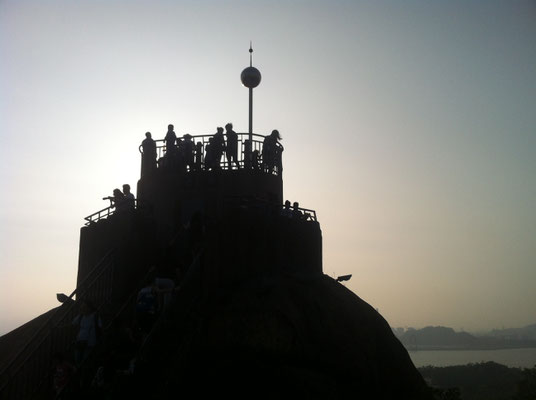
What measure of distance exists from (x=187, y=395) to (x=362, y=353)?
619 centimetres

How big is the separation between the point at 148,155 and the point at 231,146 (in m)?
3.58

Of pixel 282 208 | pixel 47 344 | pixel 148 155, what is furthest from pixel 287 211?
pixel 47 344

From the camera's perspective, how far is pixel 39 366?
44.3ft

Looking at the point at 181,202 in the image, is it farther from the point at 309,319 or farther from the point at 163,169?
the point at 309,319

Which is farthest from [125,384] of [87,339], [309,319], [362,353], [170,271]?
[362,353]

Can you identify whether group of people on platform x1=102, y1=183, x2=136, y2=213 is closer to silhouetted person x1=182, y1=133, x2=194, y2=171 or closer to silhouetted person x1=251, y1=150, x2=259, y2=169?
silhouetted person x1=182, y1=133, x2=194, y2=171

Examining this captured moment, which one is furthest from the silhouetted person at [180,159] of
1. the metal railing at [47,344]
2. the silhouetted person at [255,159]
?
the metal railing at [47,344]

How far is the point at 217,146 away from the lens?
73.3 feet

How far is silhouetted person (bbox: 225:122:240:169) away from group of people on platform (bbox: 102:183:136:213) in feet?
14.6

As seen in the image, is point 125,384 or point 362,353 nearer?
point 125,384

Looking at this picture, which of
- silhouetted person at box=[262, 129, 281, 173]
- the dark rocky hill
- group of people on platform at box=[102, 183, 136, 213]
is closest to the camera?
the dark rocky hill

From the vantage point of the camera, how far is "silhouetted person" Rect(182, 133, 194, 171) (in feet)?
73.3

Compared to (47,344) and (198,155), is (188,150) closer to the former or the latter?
(198,155)

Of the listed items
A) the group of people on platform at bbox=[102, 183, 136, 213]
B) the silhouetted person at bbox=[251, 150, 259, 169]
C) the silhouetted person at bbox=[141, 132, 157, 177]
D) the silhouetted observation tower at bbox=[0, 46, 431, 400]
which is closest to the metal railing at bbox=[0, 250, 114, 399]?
the silhouetted observation tower at bbox=[0, 46, 431, 400]
